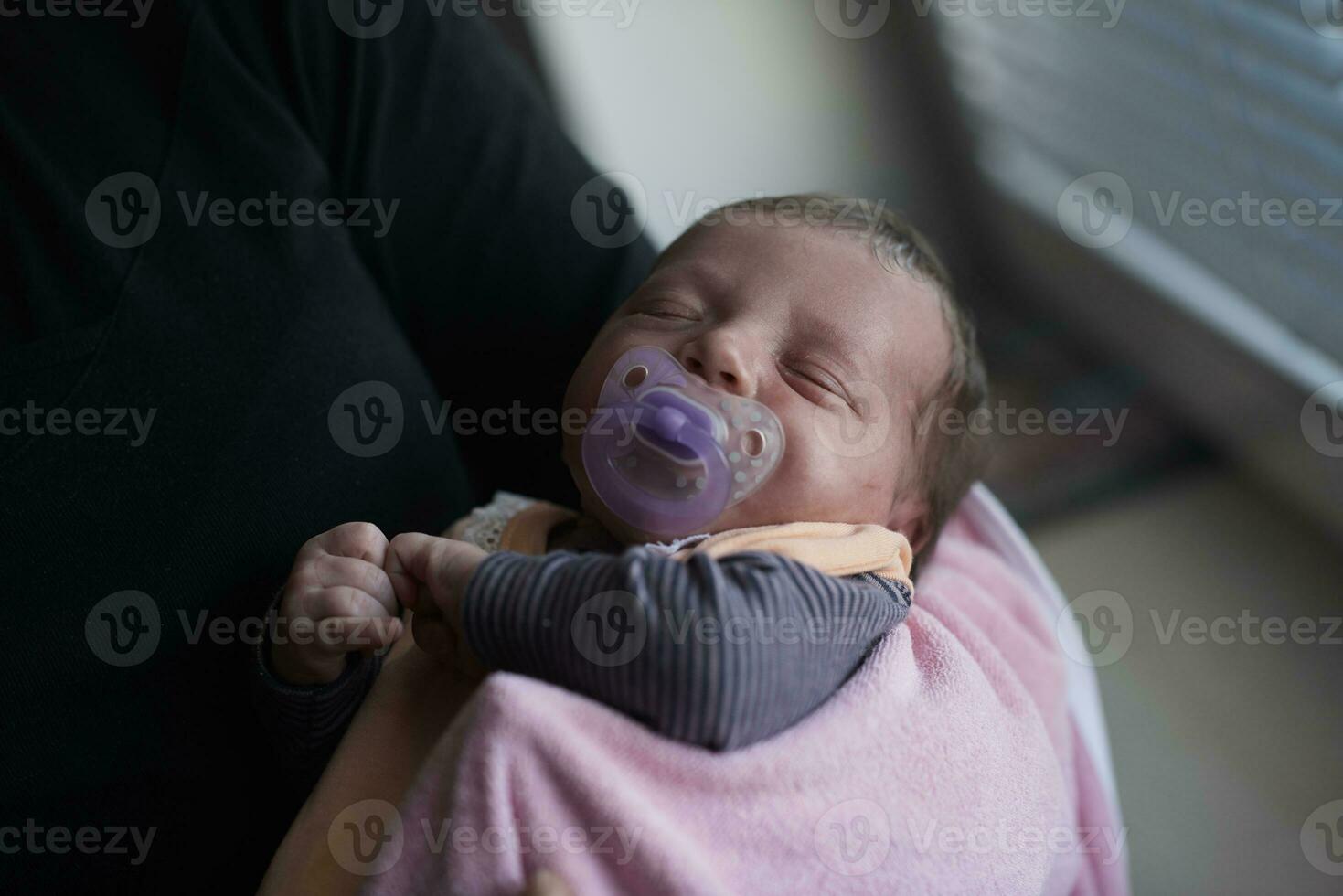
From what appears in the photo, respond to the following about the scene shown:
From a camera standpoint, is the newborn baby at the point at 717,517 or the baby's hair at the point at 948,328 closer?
the newborn baby at the point at 717,517

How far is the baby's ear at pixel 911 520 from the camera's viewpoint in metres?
1.18

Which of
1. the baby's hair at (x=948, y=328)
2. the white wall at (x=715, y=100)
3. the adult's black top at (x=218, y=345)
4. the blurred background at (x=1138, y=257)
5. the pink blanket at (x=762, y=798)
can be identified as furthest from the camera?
the white wall at (x=715, y=100)

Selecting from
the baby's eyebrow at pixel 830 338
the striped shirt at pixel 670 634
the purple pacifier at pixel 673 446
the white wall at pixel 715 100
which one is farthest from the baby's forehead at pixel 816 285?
the white wall at pixel 715 100

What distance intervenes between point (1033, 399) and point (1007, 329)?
0.90ft

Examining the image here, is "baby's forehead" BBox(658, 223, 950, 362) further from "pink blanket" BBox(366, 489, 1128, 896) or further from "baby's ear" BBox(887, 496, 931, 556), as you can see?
"pink blanket" BBox(366, 489, 1128, 896)

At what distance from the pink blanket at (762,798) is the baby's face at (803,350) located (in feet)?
0.53

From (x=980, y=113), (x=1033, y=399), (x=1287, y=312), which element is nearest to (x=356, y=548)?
(x=1287, y=312)

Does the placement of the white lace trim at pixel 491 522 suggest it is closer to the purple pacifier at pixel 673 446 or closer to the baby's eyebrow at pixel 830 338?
the purple pacifier at pixel 673 446

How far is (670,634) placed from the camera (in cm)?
Answer: 80

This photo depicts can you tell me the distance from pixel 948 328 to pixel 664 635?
56 cm

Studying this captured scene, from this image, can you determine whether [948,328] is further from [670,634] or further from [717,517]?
[670,634]

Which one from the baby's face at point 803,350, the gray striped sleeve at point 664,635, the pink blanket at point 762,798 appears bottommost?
the pink blanket at point 762,798

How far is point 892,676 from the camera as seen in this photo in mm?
933

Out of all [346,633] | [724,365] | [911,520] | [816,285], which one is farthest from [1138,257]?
[346,633]
